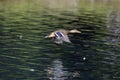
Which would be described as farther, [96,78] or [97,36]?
[97,36]

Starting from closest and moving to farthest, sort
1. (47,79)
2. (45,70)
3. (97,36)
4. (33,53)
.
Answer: (47,79), (45,70), (33,53), (97,36)

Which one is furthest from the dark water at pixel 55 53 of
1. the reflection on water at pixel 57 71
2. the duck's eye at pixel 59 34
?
the duck's eye at pixel 59 34

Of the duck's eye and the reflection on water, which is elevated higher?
the duck's eye

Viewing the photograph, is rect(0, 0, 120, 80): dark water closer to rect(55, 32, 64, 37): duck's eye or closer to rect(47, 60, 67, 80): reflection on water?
rect(47, 60, 67, 80): reflection on water

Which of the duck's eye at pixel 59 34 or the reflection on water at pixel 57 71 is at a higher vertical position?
the duck's eye at pixel 59 34

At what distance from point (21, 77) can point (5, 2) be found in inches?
1819

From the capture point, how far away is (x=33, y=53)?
24938mm

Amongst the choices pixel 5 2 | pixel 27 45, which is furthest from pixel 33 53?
pixel 5 2

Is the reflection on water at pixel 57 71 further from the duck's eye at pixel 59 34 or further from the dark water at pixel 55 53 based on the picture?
the duck's eye at pixel 59 34

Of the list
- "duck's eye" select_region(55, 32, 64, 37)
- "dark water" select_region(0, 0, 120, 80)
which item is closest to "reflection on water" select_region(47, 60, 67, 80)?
"dark water" select_region(0, 0, 120, 80)

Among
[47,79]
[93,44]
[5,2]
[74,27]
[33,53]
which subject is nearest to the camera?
[47,79]

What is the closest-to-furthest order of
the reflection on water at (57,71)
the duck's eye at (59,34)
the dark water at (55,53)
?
the reflection on water at (57,71), the dark water at (55,53), the duck's eye at (59,34)

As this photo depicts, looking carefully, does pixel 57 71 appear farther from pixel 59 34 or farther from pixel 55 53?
pixel 59 34

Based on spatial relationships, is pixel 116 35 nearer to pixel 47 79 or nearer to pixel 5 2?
pixel 47 79
